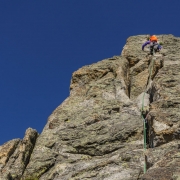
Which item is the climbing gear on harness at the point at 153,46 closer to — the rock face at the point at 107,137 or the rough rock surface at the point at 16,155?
the rock face at the point at 107,137

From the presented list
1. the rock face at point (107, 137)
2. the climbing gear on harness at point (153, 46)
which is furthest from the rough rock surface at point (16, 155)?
the climbing gear on harness at point (153, 46)

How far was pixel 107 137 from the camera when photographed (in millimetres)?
15977

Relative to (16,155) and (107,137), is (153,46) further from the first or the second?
(16,155)

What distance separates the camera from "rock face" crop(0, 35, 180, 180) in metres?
12.8

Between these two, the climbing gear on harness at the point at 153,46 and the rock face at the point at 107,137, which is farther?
the climbing gear on harness at the point at 153,46

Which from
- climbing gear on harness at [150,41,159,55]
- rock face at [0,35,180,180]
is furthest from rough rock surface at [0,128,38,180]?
climbing gear on harness at [150,41,159,55]

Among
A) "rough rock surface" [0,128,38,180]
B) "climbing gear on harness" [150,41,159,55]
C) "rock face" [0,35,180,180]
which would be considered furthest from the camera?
"climbing gear on harness" [150,41,159,55]

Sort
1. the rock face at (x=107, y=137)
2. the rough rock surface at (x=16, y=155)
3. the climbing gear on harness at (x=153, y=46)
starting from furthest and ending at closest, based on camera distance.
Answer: the climbing gear on harness at (x=153, y=46), the rough rock surface at (x=16, y=155), the rock face at (x=107, y=137)

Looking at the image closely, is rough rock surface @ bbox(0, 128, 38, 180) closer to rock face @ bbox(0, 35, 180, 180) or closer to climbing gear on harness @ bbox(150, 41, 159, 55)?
rock face @ bbox(0, 35, 180, 180)

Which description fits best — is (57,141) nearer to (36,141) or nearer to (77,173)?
(36,141)

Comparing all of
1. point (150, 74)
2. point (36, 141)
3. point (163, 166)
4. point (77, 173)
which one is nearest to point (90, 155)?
point (77, 173)

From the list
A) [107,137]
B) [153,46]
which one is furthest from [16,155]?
[153,46]

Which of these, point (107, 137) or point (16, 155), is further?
point (16, 155)

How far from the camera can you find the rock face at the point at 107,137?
12758mm
